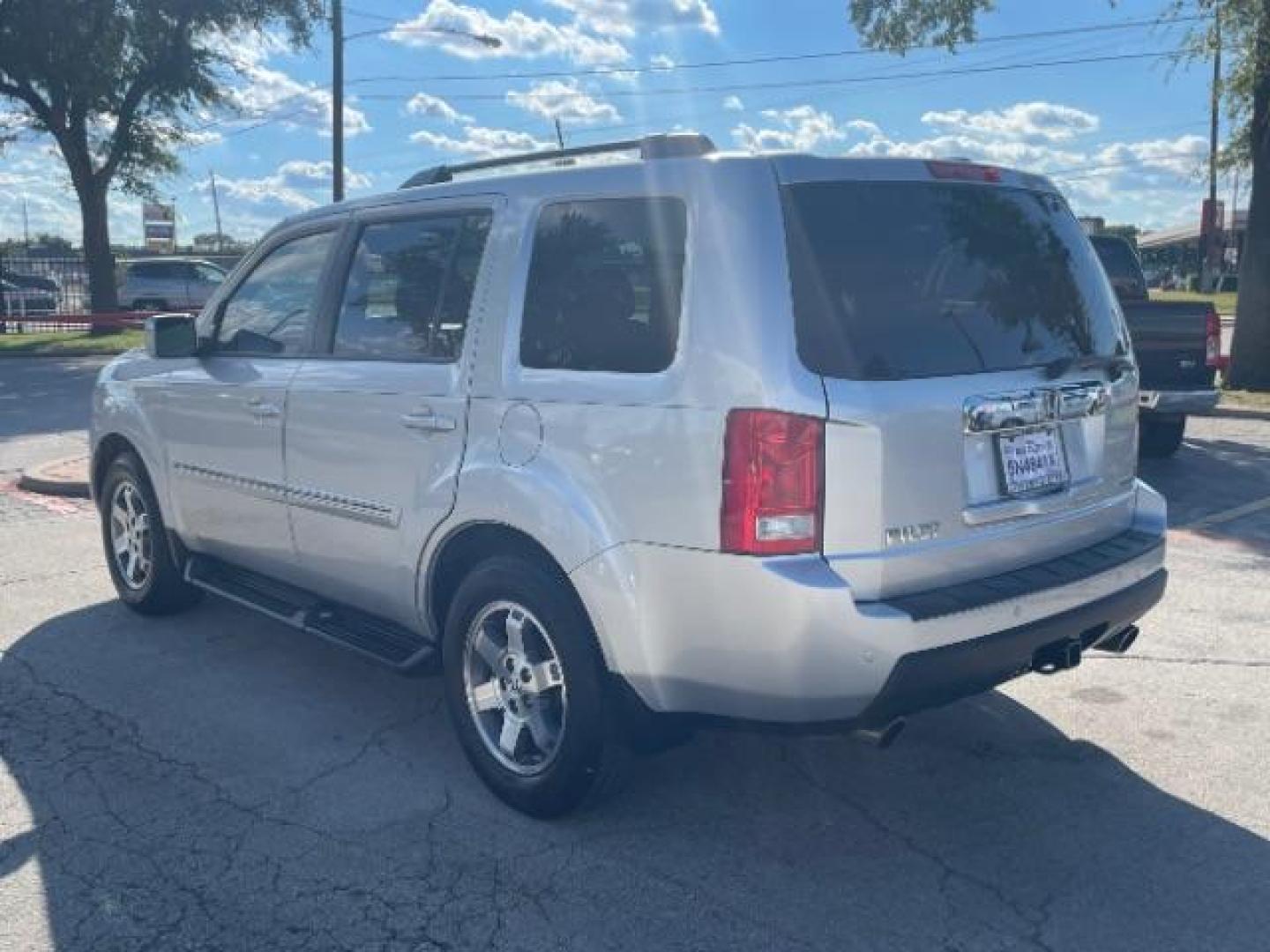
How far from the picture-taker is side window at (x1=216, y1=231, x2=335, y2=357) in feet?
15.4

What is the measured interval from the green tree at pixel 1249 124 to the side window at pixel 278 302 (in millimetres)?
12113

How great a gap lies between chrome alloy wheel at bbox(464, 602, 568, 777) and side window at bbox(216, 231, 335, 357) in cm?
152

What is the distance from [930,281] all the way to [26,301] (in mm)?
33857

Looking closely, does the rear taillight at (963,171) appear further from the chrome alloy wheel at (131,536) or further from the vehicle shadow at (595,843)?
the chrome alloy wheel at (131,536)

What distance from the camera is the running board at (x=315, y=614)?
4.21 metres

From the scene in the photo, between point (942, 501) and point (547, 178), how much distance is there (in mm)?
1554

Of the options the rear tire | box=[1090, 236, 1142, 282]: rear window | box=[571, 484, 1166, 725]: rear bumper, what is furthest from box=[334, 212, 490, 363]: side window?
box=[1090, 236, 1142, 282]: rear window

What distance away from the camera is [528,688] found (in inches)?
147

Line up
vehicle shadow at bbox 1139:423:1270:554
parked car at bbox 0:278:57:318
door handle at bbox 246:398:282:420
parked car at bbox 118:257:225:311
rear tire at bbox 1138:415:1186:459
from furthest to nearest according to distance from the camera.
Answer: parked car at bbox 118:257:225:311 < parked car at bbox 0:278:57:318 < rear tire at bbox 1138:415:1186:459 < vehicle shadow at bbox 1139:423:1270:554 < door handle at bbox 246:398:282:420

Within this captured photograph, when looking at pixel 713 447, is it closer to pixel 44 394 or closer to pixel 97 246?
pixel 44 394

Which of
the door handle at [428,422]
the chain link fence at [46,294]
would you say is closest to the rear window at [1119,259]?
the door handle at [428,422]

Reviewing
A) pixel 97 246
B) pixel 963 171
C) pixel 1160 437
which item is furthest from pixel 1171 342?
pixel 97 246

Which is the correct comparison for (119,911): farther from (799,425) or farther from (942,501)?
(942,501)

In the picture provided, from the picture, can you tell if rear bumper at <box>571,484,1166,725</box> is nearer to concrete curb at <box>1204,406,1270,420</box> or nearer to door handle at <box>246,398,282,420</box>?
door handle at <box>246,398,282,420</box>
